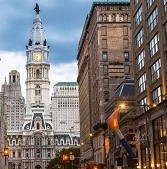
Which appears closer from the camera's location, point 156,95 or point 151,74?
point 156,95

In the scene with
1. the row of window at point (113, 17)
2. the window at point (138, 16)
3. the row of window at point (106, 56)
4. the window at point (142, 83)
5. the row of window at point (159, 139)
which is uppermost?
the row of window at point (113, 17)

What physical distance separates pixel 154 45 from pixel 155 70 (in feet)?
9.47

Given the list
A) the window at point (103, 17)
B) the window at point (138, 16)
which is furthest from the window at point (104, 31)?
the window at point (138, 16)

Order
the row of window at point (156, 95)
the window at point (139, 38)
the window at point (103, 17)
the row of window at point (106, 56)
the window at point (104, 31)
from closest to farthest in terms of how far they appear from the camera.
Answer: the row of window at point (156, 95) → the window at point (139, 38) → the row of window at point (106, 56) → the window at point (104, 31) → the window at point (103, 17)

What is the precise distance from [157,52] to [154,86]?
4.24 metres

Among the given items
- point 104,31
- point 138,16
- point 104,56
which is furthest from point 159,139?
point 104,31

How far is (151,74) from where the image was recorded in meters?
57.6

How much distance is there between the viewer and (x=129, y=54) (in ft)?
332

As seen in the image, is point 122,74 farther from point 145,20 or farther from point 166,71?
point 166,71

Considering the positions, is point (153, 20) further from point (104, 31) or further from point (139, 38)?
point (104, 31)

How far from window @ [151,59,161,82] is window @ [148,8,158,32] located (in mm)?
4380

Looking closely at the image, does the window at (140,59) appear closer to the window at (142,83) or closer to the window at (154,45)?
the window at (142,83)

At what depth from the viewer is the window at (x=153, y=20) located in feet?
178

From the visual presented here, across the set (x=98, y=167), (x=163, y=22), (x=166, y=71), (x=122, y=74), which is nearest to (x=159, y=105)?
(x=166, y=71)
